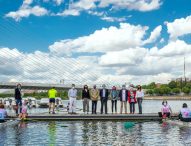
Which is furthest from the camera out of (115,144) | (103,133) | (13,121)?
(13,121)

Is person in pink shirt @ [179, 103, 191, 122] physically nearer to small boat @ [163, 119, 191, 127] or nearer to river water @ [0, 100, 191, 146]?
small boat @ [163, 119, 191, 127]

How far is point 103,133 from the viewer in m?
28.1

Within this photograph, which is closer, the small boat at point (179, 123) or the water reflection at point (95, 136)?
the water reflection at point (95, 136)

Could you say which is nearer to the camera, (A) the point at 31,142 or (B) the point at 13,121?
(A) the point at 31,142

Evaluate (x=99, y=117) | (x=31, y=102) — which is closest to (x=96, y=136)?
(x=99, y=117)

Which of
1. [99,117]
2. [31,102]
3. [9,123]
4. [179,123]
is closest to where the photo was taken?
[179,123]

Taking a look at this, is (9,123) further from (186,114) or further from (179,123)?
(186,114)

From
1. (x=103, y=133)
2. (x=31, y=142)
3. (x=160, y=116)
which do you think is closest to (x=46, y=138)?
(x=31, y=142)

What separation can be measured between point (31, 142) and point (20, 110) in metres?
16.5

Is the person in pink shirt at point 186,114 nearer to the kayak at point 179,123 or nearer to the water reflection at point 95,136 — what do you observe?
the kayak at point 179,123

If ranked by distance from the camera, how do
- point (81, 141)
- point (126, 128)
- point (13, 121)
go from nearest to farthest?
point (81, 141), point (126, 128), point (13, 121)

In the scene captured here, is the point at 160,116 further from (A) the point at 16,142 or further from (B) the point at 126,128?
(A) the point at 16,142

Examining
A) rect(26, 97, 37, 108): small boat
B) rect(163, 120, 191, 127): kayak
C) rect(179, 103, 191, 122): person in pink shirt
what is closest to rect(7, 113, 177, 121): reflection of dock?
rect(163, 120, 191, 127): kayak

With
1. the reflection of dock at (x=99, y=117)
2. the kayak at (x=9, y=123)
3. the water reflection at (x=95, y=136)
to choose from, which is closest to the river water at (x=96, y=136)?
the water reflection at (x=95, y=136)
